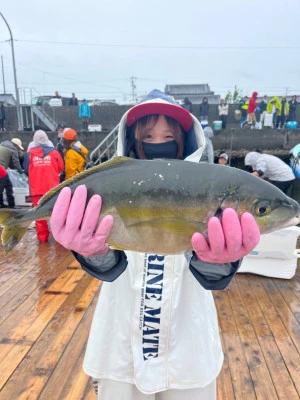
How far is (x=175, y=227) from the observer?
4.79 ft

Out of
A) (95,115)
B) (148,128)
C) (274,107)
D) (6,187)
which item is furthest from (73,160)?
(274,107)

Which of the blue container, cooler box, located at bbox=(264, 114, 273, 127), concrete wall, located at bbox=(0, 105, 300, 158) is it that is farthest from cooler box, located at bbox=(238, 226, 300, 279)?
cooler box, located at bbox=(264, 114, 273, 127)

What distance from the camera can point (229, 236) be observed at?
139 centimetres

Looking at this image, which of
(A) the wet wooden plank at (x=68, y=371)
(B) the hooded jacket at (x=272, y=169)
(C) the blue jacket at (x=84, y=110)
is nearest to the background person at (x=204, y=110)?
(C) the blue jacket at (x=84, y=110)

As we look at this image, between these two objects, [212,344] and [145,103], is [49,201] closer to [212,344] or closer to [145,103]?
[145,103]

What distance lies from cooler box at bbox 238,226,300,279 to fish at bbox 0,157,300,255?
355cm

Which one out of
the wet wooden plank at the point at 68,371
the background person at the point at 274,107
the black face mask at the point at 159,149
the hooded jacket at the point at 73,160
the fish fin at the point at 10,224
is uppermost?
the background person at the point at 274,107

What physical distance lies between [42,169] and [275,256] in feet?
14.9

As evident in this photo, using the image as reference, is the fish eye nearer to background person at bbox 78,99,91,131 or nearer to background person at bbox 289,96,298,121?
background person at bbox 78,99,91,131

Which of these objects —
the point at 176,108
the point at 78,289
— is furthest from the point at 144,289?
the point at 78,289

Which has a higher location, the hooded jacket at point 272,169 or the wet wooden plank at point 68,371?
the hooded jacket at point 272,169

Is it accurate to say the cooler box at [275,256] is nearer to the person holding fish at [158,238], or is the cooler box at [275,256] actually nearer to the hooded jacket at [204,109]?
the person holding fish at [158,238]

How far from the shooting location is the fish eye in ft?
4.77

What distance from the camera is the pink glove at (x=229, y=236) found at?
1383 millimetres
